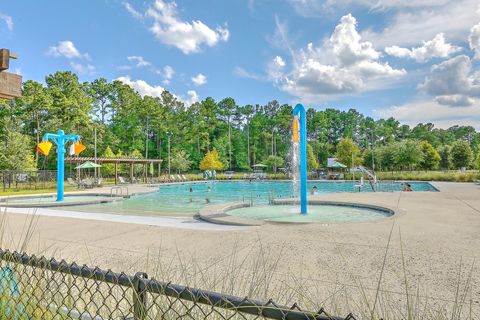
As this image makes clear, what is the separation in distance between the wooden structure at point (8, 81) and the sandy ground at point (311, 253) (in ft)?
4.38

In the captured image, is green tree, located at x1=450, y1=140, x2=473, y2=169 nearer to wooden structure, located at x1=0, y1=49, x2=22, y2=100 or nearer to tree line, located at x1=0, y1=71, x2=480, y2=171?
tree line, located at x1=0, y1=71, x2=480, y2=171

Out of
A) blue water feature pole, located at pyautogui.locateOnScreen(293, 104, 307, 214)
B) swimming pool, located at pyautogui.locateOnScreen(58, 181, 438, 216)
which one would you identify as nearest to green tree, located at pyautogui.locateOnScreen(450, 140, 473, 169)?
swimming pool, located at pyautogui.locateOnScreen(58, 181, 438, 216)

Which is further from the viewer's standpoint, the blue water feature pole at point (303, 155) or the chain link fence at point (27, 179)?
the chain link fence at point (27, 179)

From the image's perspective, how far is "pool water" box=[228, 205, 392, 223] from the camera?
372 inches

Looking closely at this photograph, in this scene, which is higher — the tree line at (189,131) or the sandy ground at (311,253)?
the tree line at (189,131)

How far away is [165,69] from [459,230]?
145 feet

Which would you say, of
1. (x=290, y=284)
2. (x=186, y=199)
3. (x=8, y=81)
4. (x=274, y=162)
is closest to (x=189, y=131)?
(x=274, y=162)

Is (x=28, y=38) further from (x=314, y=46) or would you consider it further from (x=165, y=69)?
(x=165, y=69)

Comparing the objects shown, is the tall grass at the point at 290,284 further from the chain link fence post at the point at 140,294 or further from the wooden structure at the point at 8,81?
the wooden structure at the point at 8,81

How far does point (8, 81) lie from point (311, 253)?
4591 mm

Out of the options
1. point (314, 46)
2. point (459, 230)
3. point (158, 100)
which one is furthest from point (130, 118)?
point (459, 230)

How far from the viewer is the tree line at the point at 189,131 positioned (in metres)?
36.6

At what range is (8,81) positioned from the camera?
6.98 ft

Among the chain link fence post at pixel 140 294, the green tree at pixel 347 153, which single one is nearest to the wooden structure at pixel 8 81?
the chain link fence post at pixel 140 294
